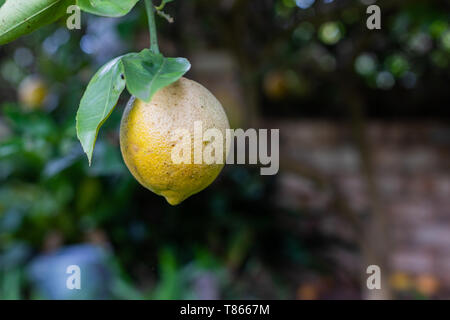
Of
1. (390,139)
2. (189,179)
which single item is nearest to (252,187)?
(390,139)

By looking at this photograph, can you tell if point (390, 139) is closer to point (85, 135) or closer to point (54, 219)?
point (54, 219)

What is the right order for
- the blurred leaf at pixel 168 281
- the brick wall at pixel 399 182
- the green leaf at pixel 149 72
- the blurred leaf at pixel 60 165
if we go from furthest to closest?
the brick wall at pixel 399 182 < the blurred leaf at pixel 168 281 < the blurred leaf at pixel 60 165 < the green leaf at pixel 149 72

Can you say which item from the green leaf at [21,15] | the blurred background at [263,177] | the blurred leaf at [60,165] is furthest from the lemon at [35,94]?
the green leaf at [21,15]

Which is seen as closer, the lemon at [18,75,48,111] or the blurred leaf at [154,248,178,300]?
the blurred leaf at [154,248,178,300]

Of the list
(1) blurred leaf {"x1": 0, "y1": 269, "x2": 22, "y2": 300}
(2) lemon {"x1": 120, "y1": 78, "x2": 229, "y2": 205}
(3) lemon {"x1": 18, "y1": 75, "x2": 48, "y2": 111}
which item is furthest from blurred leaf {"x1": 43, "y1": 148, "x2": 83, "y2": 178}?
(3) lemon {"x1": 18, "y1": 75, "x2": 48, "y2": 111}

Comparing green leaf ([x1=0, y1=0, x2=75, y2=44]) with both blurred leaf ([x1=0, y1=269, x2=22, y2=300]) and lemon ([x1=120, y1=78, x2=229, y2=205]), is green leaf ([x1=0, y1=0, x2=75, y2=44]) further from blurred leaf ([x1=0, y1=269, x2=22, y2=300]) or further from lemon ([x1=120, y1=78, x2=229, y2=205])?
blurred leaf ([x1=0, y1=269, x2=22, y2=300])

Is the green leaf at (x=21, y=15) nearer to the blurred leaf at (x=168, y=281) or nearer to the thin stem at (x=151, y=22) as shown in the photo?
the thin stem at (x=151, y=22)

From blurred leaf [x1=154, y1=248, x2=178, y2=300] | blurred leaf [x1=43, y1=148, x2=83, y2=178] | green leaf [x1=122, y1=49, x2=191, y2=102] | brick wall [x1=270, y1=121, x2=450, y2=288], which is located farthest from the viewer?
brick wall [x1=270, y1=121, x2=450, y2=288]
